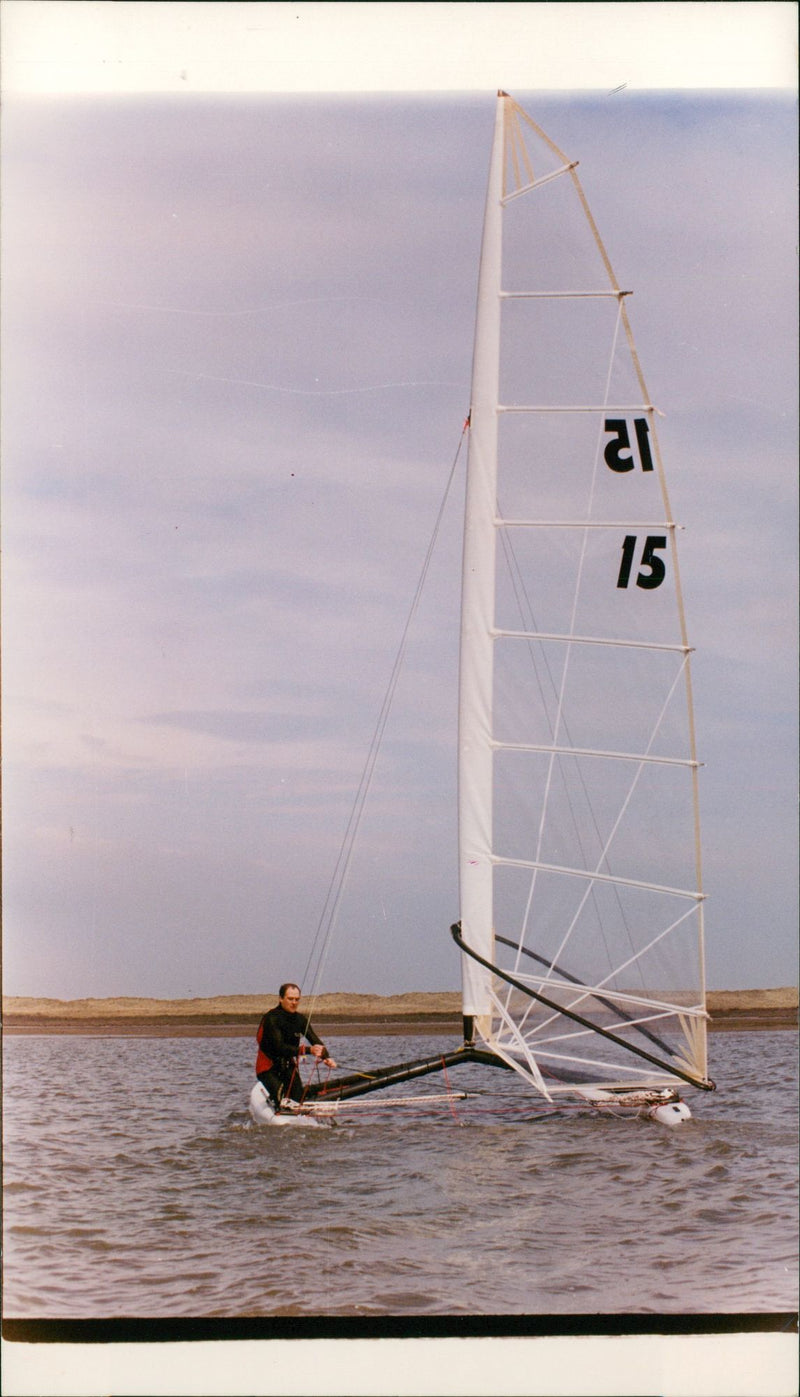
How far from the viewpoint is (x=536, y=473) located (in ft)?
26.8

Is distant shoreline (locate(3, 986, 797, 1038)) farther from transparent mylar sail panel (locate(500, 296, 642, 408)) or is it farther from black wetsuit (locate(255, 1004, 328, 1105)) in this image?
transparent mylar sail panel (locate(500, 296, 642, 408))

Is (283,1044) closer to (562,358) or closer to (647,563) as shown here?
(647,563)

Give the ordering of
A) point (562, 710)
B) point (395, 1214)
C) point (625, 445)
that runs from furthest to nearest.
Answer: point (562, 710), point (625, 445), point (395, 1214)

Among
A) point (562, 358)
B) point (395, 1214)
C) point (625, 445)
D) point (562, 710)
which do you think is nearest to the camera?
point (395, 1214)

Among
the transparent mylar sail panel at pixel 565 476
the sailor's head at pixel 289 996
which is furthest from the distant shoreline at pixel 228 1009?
the transparent mylar sail panel at pixel 565 476

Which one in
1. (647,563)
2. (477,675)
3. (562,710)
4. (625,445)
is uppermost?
(625,445)

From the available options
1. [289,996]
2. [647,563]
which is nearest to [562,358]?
[647,563]

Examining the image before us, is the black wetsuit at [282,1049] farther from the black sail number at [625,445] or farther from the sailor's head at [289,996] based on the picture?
the black sail number at [625,445]

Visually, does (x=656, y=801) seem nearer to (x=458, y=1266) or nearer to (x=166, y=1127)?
(x=458, y=1266)

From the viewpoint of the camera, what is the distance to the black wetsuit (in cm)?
814

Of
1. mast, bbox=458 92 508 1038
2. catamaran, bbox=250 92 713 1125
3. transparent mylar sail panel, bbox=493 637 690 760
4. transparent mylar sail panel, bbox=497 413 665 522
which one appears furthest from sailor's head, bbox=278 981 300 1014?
transparent mylar sail panel, bbox=497 413 665 522

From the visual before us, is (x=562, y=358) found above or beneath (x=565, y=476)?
above

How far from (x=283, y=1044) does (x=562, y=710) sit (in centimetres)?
272

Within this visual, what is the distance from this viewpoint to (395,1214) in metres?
6.86
